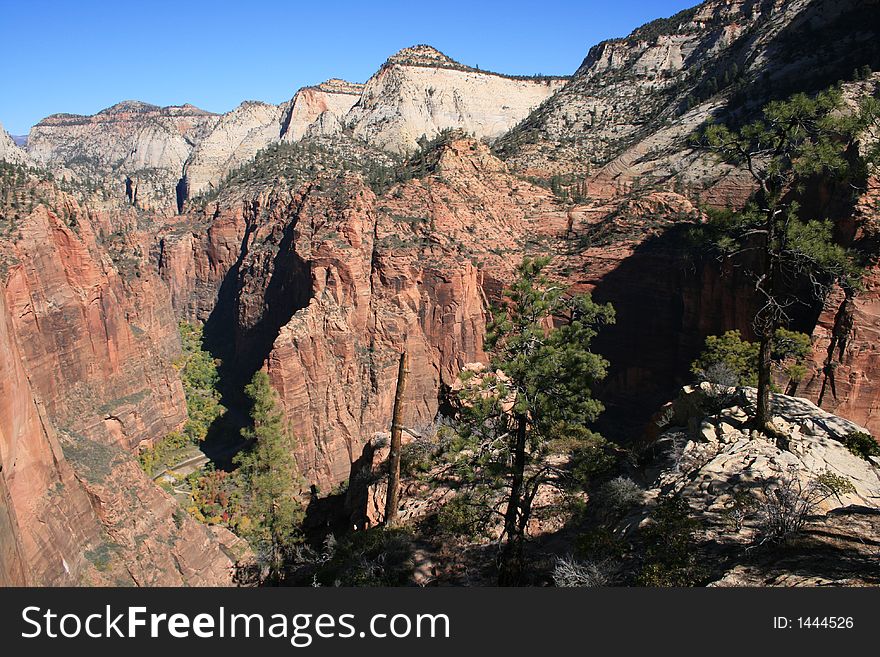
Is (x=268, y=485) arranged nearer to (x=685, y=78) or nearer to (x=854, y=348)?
(x=854, y=348)

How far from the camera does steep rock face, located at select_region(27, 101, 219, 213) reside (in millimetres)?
133250

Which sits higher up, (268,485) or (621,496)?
(621,496)

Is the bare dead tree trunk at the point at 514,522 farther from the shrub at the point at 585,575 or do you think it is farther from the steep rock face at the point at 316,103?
the steep rock face at the point at 316,103

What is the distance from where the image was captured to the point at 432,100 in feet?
321

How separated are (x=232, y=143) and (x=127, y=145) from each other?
59362 millimetres

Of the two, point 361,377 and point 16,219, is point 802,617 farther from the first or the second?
point 16,219

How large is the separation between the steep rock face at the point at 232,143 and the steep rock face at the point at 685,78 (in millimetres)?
69785

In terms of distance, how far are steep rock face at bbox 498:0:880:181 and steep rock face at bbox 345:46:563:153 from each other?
68.4 feet

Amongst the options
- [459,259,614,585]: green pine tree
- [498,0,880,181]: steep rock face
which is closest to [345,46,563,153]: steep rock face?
[498,0,880,181]: steep rock face

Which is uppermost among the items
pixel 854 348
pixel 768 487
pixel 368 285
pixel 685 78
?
pixel 685 78

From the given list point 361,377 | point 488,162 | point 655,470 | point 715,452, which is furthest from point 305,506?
point 488,162

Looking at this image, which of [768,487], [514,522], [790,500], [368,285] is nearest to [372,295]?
[368,285]

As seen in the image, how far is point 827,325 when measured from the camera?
907 inches

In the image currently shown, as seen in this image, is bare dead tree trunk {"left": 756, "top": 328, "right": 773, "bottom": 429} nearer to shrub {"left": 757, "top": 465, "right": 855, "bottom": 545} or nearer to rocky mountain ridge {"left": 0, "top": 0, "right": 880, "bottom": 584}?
rocky mountain ridge {"left": 0, "top": 0, "right": 880, "bottom": 584}
